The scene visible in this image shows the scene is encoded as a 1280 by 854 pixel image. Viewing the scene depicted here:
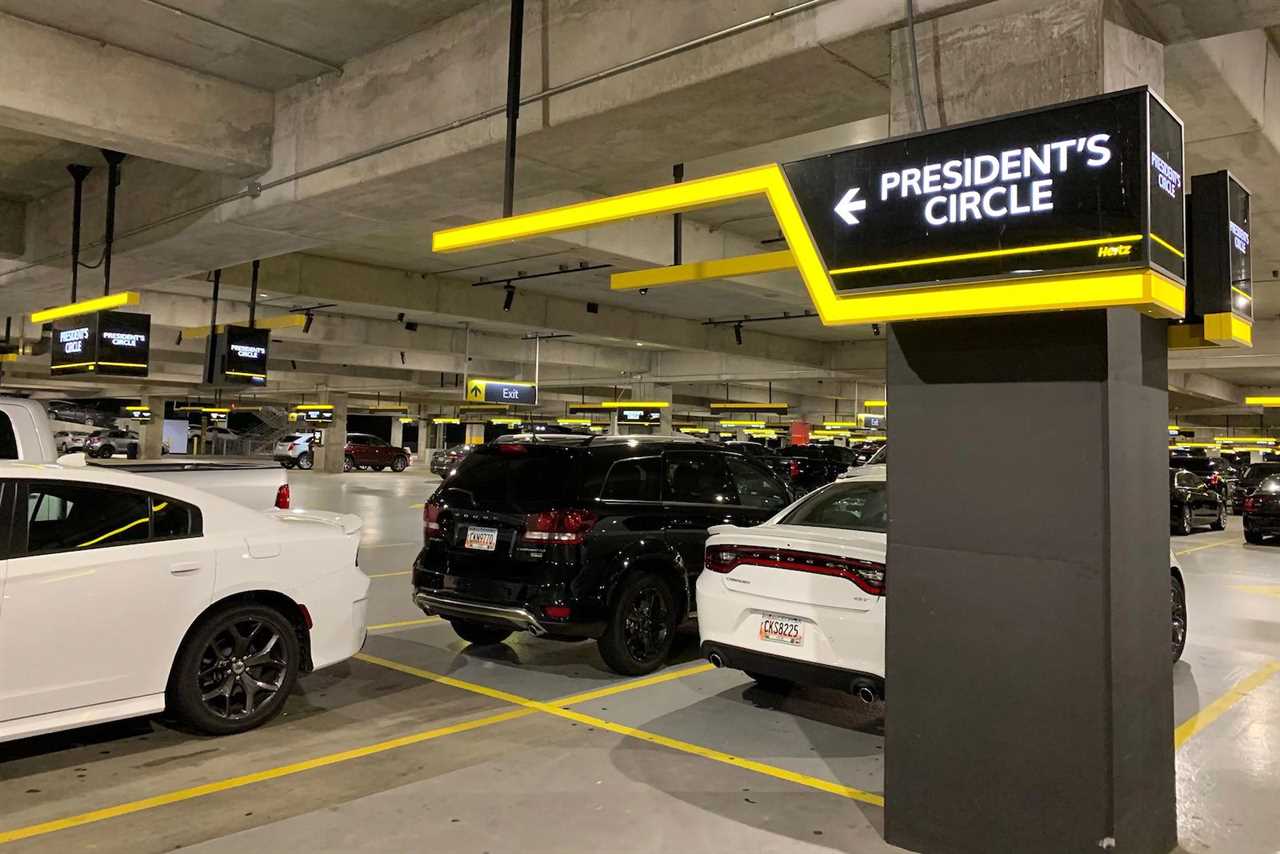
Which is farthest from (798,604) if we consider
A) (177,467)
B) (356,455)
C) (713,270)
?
(356,455)

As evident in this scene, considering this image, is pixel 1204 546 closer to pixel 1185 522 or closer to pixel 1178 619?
pixel 1185 522

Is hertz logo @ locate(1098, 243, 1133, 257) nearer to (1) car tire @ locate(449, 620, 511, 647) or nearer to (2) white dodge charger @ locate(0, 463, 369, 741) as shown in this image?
(2) white dodge charger @ locate(0, 463, 369, 741)

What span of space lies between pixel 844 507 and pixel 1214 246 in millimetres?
3220

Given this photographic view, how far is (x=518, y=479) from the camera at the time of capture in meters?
6.56

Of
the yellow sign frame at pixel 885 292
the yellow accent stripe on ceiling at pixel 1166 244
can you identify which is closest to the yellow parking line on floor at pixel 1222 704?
the yellow accent stripe on ceiling at pixel 1166 244

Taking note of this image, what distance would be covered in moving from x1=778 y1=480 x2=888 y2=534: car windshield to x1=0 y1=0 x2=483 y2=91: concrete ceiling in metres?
4.20

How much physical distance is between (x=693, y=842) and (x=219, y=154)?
699 cm

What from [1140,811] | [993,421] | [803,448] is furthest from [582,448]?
[803,448]

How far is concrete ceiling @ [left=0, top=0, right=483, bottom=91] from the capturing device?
21.0ft

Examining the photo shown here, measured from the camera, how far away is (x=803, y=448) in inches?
820

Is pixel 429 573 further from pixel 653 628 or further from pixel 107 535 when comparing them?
pixel 107 535

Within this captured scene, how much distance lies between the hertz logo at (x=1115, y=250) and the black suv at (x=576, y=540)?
3.89 metres

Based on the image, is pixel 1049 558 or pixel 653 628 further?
pixel 653 628

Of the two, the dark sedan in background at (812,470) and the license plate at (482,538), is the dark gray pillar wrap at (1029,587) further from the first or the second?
the dark sedan in background at (812,470)
